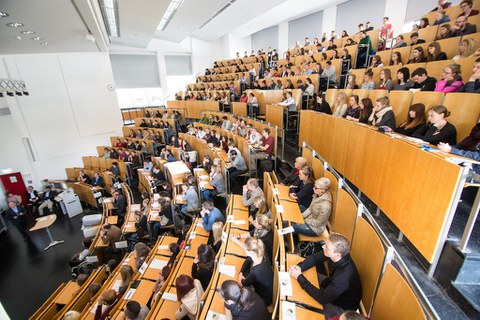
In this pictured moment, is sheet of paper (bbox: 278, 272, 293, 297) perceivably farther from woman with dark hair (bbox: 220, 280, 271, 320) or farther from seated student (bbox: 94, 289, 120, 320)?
seated student (bbox: 94, 289, 120, 320)

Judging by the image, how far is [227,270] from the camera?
→ 2.59m

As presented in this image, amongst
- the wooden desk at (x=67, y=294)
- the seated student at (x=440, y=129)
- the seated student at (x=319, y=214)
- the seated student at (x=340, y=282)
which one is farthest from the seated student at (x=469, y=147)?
the wooden desk at (x=67, y=294)

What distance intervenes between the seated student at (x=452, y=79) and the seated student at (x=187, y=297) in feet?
13.1

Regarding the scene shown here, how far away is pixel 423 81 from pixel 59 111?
12.9 meters

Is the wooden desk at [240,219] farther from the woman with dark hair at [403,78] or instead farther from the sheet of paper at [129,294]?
the woman with dark hair at [403,78]

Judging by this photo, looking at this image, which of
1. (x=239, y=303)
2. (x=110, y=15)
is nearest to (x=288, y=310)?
(x=239, y=303)

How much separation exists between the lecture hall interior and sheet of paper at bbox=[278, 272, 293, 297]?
18 millimetres

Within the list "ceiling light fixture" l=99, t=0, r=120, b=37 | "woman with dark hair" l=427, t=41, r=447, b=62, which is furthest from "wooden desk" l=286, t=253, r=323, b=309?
"ceiling light fixture" l=99, t=0, r=120, b=37

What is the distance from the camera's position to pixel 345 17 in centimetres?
1040

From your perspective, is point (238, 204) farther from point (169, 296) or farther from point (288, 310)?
point (288, 310)

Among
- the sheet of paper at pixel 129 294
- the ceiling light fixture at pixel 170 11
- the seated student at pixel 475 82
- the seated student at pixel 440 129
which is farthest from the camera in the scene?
the ceiling light fixture at pixel 170 11

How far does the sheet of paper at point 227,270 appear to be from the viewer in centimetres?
255

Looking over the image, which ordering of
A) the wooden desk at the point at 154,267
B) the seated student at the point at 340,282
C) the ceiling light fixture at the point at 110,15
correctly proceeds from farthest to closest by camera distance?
the ceiling light fixture at the point at 110,15, the wooden desk at the point at 154,267, the seated student at the point at 340,282

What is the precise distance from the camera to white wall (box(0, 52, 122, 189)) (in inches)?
359
